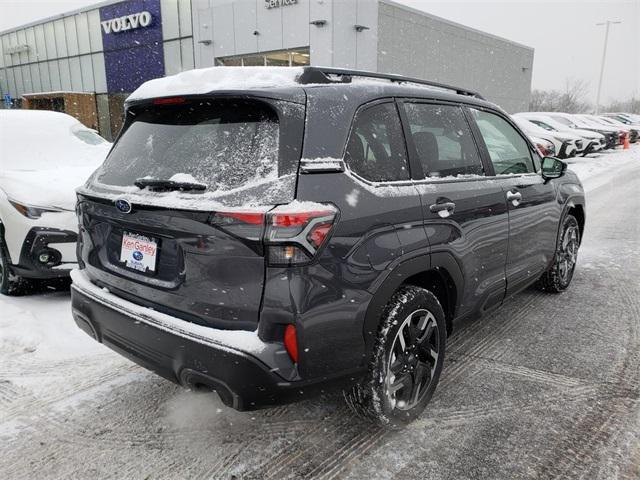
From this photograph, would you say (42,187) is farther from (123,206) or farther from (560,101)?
(560,101)

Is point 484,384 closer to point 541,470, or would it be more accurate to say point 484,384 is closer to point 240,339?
point 541,470

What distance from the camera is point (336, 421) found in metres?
2.77

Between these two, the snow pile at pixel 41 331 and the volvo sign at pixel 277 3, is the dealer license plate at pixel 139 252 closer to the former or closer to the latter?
the snow pile at pixel 41 331

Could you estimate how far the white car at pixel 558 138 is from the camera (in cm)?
1641

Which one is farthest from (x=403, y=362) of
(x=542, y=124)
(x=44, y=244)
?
(x=542, y=124)

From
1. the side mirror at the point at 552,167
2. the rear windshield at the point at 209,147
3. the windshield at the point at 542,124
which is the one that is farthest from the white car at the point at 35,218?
the windshield at the point at 542,124

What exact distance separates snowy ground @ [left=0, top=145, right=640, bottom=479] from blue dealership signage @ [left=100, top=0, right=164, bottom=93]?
2447 centimetres

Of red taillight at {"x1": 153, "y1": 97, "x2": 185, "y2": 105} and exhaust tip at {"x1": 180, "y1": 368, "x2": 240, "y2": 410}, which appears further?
red taillight at {"x1": 153, "y1": 97, "x2": 185, "y2": 105}

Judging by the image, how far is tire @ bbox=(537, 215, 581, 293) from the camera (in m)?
4.65

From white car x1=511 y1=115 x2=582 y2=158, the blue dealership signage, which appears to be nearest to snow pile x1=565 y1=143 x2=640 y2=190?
white car x1=511 y1=115 x2=582 y2=158

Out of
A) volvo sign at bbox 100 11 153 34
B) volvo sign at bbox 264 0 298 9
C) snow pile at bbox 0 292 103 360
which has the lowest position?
snow pile at bbox 0 292 103 360

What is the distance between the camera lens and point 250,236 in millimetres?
2006

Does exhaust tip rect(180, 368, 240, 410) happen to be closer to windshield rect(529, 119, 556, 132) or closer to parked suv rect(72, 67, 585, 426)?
parked suv rect(72, 67, 585, 426)

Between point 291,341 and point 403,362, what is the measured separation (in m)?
0.85
